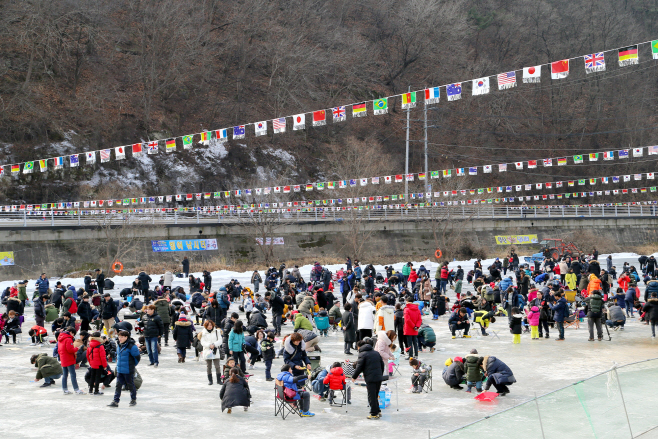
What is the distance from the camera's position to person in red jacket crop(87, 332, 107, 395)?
38.5 feet

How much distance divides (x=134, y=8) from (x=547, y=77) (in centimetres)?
5605

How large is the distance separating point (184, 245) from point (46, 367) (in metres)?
29.3

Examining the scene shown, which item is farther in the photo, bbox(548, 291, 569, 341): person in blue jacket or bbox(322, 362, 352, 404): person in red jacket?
bbox(548, 291, 569, 341): person in blue jacket

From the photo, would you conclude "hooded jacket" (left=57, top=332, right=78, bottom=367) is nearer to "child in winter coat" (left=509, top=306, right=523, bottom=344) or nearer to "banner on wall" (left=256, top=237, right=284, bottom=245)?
"child in winter coat" (left=509, top=306, right=523, bottom=344)

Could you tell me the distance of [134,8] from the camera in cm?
6219

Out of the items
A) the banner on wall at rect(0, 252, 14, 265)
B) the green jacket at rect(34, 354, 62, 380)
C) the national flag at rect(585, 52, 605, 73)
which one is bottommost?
the green jacket at rect(34, 354, 62, 380)

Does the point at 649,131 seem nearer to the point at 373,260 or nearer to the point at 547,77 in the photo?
the point at 547,77

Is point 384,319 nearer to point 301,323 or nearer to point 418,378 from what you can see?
point 301,323

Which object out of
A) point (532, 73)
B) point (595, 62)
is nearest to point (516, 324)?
point (532, 73)

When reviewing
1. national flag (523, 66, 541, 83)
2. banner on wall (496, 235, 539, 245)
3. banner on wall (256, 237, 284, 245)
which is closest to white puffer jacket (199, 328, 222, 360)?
national flag (523, 66, 541, 83)

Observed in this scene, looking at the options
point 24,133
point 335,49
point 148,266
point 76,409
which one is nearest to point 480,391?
point 76,409

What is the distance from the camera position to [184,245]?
138 feet

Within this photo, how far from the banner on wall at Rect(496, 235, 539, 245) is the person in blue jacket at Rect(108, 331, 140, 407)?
49.4 metres

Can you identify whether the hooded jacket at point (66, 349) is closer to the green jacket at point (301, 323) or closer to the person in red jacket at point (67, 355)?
the person in red jacket at point (67, 355)
